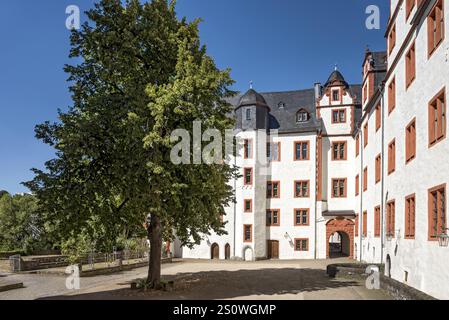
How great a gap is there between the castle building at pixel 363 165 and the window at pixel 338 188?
0.09 m

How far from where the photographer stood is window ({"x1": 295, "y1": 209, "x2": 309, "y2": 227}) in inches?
1614

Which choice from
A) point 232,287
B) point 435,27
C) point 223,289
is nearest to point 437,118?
point 435,27

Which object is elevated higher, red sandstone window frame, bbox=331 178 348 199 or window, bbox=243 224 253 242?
red sandstone window frame, bbox=331 178 348 199

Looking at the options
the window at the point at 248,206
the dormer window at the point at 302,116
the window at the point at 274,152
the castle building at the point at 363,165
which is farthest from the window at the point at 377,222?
the dormer window at the point at 302,116

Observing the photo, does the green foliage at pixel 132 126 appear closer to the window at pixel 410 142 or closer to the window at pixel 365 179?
the window at pixel 410 142

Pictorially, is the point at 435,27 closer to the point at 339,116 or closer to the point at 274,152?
the point at 339,116

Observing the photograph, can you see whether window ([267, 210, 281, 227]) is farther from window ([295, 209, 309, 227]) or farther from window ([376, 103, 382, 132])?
window ([376, 103, 382, 132])

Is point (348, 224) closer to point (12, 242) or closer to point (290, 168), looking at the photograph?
point (290, 168)

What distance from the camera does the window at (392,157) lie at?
22.2m

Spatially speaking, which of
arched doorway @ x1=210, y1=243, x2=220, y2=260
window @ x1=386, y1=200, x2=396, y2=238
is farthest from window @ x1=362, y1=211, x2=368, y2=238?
arched doorway @ x1=210, y1=243, x2=220, y2=260

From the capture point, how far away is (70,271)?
2623 cm

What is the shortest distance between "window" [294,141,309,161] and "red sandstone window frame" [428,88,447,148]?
26374 millimetres

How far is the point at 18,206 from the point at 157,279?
36.4m
